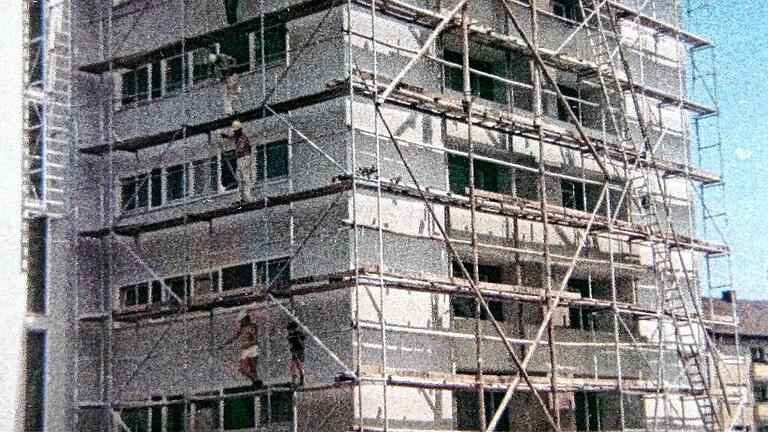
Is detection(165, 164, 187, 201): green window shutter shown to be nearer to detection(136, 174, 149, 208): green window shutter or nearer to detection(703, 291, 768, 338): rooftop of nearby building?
detection(136, 174, 149, 208): green window shutter

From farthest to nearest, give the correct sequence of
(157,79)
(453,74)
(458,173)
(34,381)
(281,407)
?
(157,79) → (453,74) → (458,173) → (34,381) → (281,407)

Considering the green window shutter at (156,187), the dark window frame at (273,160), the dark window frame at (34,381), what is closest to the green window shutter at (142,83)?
the green window shutter at (156,187)

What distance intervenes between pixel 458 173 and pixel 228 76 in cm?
504

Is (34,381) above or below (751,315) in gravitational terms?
below

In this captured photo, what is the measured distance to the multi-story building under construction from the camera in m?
21.7

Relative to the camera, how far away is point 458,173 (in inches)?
980

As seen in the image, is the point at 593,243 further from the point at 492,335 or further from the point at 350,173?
the point at 350,173

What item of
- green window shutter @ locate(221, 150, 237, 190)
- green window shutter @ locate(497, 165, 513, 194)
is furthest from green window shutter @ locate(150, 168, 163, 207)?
green window shutter @ locate(497, 165, 513, 194)

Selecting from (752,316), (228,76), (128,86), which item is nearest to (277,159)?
(228,76)

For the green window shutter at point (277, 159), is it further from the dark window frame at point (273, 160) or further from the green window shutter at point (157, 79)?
the green window shutter at point (157, 79)

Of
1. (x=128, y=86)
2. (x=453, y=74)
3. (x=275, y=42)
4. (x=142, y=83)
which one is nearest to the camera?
(x=275, y=42)

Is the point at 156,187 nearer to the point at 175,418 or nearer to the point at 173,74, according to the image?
the point at 173,74

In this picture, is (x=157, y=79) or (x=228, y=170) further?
(x=157, y=79)

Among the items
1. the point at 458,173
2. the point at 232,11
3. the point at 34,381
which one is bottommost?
the point at 34,381
